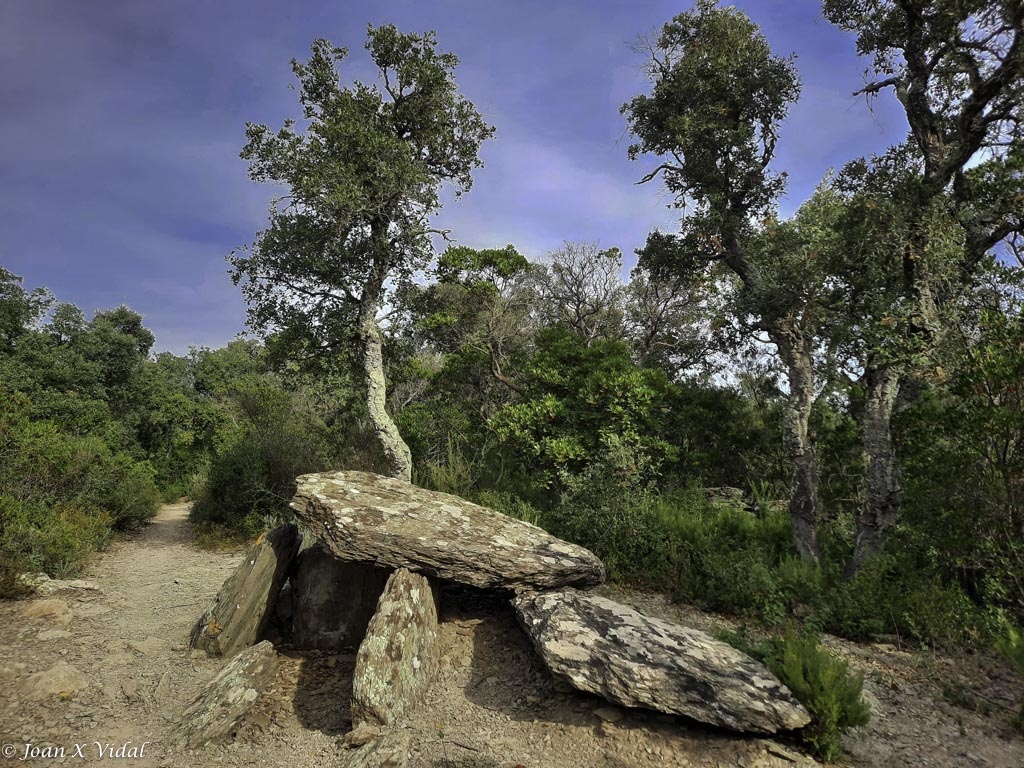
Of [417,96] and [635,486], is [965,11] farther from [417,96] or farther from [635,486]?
[417,96]

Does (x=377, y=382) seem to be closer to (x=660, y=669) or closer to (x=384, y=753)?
(x=384, y=753)

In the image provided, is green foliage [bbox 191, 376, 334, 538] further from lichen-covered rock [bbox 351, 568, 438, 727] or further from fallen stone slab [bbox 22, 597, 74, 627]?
lichen-covered rock [bbox 351, 568, 438, 727]

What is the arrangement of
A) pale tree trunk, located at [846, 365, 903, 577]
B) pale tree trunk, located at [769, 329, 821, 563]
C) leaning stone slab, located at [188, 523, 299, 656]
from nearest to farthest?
leaning stone slab, located at [188, 523, 299, 656], pale tree trunk, located at [846, 365, 903, 577], pale tree trunk, located at [769, 329, 821, 563]

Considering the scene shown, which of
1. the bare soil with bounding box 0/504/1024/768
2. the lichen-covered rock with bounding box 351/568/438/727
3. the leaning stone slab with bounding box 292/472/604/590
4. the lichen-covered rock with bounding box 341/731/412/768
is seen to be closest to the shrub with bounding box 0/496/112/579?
the bare soil with bounding box 0/504/1024/768

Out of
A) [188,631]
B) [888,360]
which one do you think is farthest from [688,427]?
[188,631]

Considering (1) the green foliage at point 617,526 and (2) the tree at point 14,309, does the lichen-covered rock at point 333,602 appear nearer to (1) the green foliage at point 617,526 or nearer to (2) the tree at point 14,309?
(1) the green foliage at point 617,526

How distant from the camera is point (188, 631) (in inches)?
242

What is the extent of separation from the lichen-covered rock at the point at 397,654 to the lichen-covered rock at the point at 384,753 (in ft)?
0.83

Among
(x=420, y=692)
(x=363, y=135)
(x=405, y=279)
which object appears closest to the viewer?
(x=420, y=692)

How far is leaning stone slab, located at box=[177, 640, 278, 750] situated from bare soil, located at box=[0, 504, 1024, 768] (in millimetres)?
124

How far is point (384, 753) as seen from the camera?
388cm

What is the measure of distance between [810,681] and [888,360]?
4.94 meters

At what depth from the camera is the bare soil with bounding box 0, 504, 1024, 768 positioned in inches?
150

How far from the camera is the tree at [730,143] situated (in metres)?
8.92
